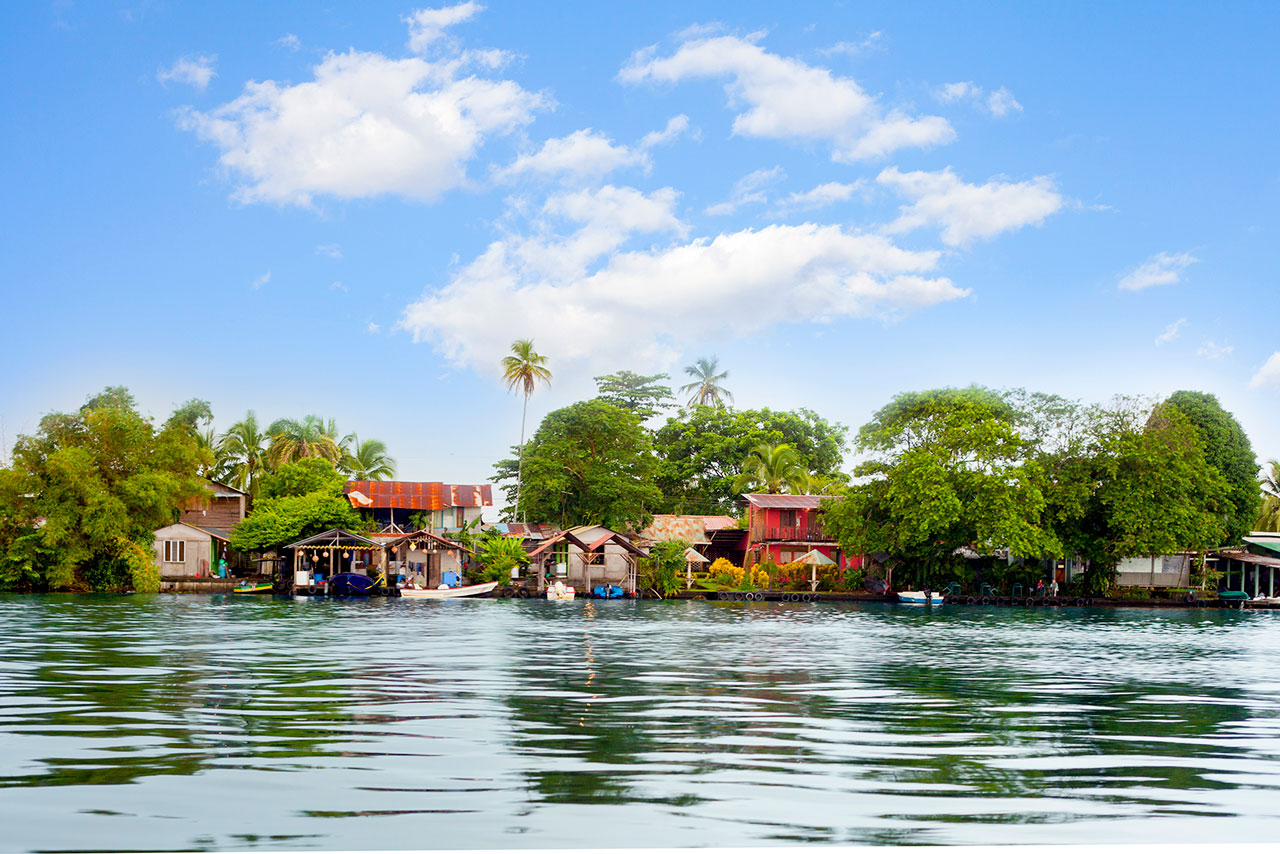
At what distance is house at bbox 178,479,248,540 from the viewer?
73.8 m

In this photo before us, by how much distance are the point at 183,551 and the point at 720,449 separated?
38116 millimetres

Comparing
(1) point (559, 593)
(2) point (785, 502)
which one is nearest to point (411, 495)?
(1) point (559, 593)

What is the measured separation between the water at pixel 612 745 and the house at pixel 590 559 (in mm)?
37100

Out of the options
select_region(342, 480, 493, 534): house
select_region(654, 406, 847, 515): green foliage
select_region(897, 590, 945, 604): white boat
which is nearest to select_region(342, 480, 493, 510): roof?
select_region(342, 480, 493, 534): house

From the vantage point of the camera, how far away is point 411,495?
7125 cm

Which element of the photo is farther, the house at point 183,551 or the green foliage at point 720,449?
the green foliage at point 720,449

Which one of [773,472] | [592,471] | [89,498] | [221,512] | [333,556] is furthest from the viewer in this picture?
[773,472]

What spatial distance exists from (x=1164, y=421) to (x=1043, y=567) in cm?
1166

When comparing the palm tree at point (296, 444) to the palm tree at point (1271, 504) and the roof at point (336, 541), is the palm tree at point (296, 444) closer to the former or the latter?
the roof at point (336, 541)

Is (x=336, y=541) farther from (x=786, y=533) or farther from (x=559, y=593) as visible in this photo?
(x=786, y=533)

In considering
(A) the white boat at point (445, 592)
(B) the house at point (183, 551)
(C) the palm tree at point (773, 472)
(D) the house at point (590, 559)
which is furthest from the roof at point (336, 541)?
(C) the palm tree at point (773, 472)

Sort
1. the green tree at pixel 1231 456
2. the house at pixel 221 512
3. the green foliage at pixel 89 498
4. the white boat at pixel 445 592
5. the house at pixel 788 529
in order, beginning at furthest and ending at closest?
1. the house at pixel 221 512
2. the green tree at pixel 1231 456
3. the house at pixel 788 529
4. the white boat at pixel 445 592
5. the green foliage at pixel 89 498

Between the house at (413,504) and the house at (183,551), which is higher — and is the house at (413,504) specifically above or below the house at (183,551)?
above

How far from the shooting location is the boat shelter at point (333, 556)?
63287 millimetres
